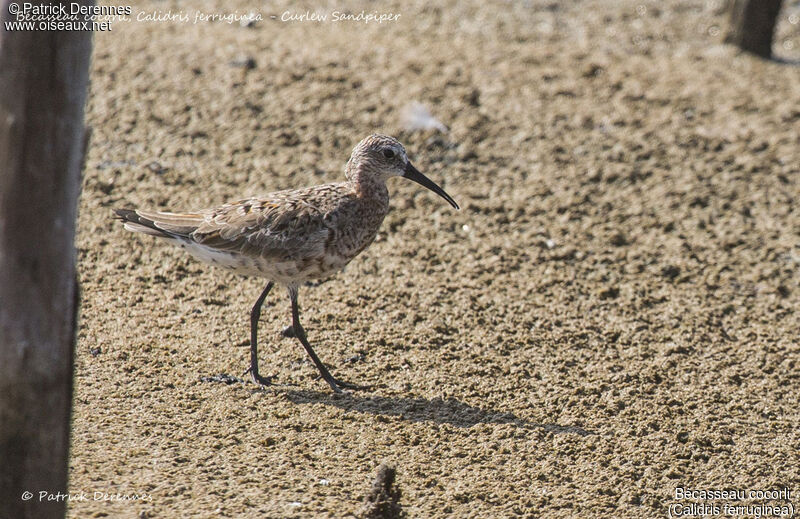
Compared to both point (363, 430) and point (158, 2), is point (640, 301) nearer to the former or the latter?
point (363, 430)

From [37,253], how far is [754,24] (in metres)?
7.26

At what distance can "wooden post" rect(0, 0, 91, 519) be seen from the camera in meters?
2.84

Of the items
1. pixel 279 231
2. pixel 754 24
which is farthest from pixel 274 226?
pixel 754 24

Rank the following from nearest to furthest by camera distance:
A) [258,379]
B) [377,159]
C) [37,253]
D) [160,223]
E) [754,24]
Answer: [37,253] < [258,379] < [160,223] < [377,159] < [754,24]

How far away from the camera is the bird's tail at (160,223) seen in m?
4.97

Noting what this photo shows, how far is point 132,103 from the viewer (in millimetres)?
7449

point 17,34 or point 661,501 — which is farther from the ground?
point 17,34

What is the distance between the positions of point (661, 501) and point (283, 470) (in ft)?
5.07

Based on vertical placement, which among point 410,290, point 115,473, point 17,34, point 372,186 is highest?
point 17,34

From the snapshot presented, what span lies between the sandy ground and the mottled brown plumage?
461 millimetres

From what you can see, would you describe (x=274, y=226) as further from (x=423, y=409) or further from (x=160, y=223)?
(x=423, y=409)

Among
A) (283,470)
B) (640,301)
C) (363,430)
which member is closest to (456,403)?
(363,430)

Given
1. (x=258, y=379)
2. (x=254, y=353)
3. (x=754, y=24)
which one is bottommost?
(x=258, y=379)

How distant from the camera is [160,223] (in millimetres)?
4996
